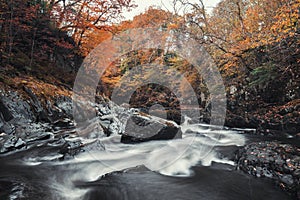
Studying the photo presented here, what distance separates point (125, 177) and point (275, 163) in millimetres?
2607

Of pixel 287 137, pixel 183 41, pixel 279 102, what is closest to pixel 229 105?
pixel 279 102

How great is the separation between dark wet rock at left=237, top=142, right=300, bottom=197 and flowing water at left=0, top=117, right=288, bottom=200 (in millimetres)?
153

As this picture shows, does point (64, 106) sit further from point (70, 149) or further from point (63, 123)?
point (70, 149)

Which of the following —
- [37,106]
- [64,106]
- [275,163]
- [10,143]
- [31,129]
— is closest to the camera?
[275,163]

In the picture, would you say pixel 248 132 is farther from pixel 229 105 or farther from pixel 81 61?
pixel 81 61

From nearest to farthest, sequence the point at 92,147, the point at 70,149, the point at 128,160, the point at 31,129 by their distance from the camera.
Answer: the point at 70,149
the point at 128,160
the point at 92,147
the point at 31,129

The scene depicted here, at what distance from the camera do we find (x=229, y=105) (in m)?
9.74

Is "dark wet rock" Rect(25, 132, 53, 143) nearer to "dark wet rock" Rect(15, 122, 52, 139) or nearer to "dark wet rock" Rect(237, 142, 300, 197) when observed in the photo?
"dark wet rock" Rect(15, 122, 52, 139)

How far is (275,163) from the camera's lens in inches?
119

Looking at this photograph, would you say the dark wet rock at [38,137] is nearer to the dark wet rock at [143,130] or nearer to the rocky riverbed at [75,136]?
the rocky riverbed at [75,136]

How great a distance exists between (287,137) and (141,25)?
619 inches

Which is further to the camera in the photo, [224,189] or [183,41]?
[183,41]

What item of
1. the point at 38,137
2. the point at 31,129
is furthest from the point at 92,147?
the point at 31,129

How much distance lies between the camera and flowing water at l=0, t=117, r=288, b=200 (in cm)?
274
